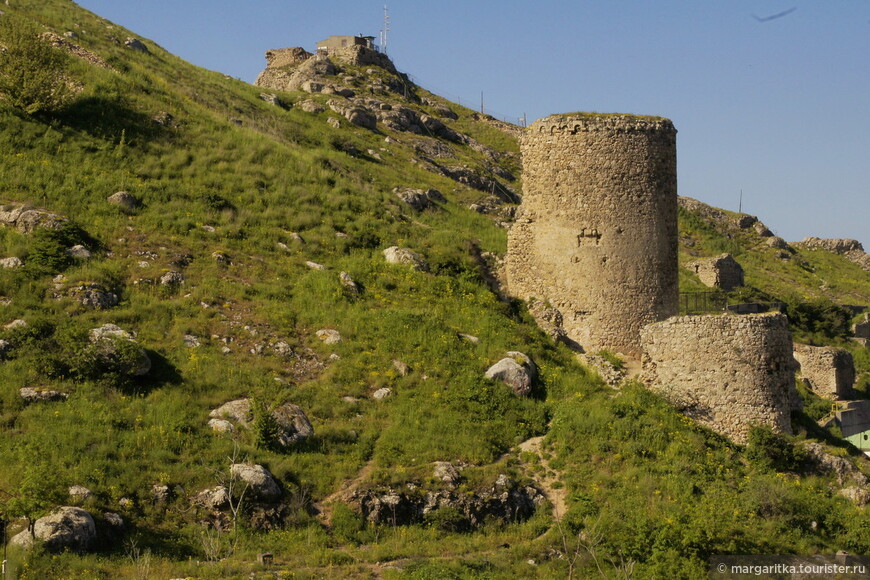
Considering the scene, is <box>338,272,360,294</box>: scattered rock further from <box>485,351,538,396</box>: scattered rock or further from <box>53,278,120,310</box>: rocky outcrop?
<box>53,278,120,310</box>: rocky outcrop

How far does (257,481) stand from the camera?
1703 centimetres

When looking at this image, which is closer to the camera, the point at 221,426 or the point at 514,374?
the point at 221,426

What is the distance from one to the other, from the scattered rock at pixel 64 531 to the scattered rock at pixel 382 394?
746cm

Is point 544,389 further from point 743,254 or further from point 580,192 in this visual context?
point 743,254

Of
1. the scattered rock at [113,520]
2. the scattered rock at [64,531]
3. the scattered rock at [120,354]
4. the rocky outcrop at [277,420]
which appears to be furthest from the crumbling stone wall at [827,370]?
the scattered rock at [64,531]

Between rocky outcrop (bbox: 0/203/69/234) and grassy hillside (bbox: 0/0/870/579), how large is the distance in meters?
0.37

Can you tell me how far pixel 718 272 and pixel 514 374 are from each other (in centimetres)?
2667

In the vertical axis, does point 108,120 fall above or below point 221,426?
above

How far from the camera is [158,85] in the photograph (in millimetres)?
36531

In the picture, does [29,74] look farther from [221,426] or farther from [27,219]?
[221,426]

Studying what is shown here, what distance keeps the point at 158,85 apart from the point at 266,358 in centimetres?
1888

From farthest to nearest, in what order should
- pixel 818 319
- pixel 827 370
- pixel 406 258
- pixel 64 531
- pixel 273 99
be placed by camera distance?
pixel 273 99, pixel 818 319, pixel 827 370, pixel 406 258, pixel 64 531

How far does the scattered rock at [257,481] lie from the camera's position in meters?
17.0

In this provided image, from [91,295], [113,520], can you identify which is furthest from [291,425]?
[91,295]
